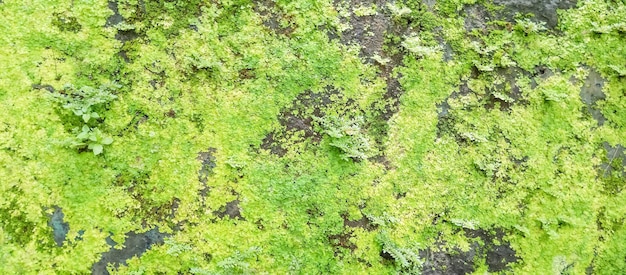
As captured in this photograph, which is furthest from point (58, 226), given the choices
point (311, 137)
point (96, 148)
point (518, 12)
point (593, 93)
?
point (593, 93)

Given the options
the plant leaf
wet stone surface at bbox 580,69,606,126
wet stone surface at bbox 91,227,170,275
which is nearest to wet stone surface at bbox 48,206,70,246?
wet stone surface at bbox 91,227,170,275

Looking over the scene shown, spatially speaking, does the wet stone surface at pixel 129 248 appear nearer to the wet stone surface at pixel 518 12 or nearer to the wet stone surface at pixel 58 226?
the wet stone surface at pixel 58 226

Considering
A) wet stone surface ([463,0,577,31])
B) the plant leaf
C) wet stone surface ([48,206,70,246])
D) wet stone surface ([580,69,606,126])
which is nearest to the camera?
wet stone surface ([48,206,70,246])

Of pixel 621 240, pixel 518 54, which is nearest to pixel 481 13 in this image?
pixel 518 54

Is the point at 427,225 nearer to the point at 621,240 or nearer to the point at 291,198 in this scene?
the point at 291,198

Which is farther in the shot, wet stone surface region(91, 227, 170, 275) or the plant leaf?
the plant leaf

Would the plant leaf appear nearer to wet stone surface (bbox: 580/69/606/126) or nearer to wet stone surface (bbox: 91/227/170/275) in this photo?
wet stone surface (bbox: 91/227/170/275)

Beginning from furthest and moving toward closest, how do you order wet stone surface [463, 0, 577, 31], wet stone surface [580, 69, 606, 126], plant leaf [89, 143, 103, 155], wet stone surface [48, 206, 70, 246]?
wet stone surface [463, 0, 577, 31] → wet stone surface [580, 69, 606, 126] → plant leaf [89, 143, 103, 155] → wet stone surface [48, 206, 70, 246]

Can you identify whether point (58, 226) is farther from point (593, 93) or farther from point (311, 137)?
Answer: point (593, 93)

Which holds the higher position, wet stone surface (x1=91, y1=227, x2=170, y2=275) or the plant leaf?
the plant leaf

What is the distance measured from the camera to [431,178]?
21.0ft

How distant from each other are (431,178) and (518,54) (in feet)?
8.72

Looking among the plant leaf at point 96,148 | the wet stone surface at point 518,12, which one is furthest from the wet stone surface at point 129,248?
the wet stone surface at point 518,12

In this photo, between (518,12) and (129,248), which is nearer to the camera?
(129,248)
